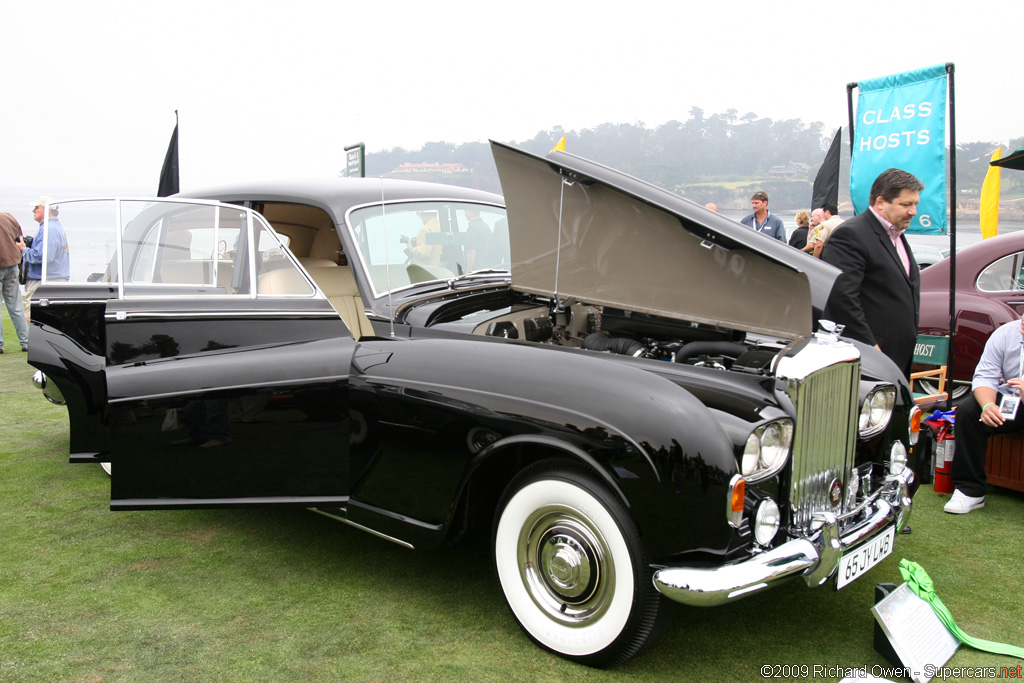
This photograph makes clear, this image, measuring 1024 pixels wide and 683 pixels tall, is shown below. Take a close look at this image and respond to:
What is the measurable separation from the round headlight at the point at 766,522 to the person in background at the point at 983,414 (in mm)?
2343

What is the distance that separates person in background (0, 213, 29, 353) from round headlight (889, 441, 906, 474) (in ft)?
31.3

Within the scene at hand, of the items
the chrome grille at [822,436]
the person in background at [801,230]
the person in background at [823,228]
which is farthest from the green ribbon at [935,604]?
the person in background at [801,230]

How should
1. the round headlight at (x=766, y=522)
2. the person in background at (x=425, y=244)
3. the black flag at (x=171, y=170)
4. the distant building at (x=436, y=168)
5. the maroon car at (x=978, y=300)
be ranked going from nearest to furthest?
the round headlight at (x=766, y=522) < the person in background at (x=425, y=244) < the distant building at (x=436, y=168) < the maroon car at (x=978, y=300) < the black flag at (x=171, y=170)

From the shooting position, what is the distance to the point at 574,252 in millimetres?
3604

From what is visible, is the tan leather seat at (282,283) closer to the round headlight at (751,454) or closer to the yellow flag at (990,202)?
the round headlight at (751,454)

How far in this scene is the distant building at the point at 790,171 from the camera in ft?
55.9

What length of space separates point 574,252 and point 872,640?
202 cm

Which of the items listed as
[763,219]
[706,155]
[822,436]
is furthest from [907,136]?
[706,155]

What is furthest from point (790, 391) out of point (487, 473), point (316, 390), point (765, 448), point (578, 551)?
point (316, 390)

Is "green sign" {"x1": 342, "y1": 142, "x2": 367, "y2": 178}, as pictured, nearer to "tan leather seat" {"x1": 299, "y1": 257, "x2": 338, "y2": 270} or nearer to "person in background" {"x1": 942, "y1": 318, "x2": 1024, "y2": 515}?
"tan leather seat" {"x1": 299, "y1": 257, "x2": 338, "y2": 270}

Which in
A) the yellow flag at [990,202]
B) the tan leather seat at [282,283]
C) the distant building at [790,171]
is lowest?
the tan leather seat at [282,283]

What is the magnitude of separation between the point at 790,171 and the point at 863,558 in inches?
673

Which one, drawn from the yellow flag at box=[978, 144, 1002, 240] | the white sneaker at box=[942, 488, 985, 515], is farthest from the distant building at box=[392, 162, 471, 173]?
the yellow flag at box=[978, 144, 1002, 240]

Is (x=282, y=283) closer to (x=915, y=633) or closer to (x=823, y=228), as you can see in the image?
(x=915, y=633)
